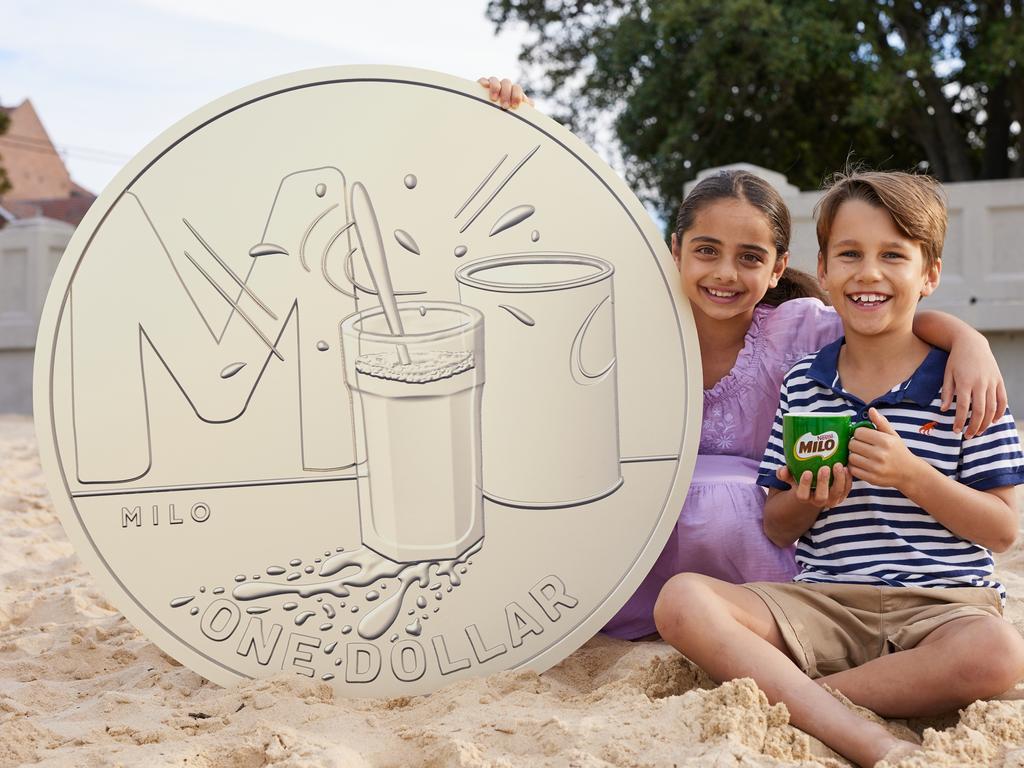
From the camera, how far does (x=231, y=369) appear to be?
197 cm

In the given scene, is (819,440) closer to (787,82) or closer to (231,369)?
(231,369)

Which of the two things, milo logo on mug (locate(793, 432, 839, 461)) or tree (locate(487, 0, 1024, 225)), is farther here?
tree (locate(487, 0, 1024, 225))

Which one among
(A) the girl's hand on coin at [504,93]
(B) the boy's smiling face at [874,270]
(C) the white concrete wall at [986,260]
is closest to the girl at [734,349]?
(A) the girl's hand on coin at [504,93]

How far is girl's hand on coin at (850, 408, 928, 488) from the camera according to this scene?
1.75 metres

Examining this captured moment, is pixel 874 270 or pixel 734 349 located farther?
pixel 734 349

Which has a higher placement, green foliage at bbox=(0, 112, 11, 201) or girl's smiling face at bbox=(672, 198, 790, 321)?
green foliage at bbox=(0, 112, 11, 201)

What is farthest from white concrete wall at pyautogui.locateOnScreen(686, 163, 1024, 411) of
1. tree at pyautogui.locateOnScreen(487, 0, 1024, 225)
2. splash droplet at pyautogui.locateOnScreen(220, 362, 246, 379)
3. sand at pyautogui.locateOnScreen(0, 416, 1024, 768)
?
splash droplet at pyautogui.locateOnScreen(220, 362, 246, 379)

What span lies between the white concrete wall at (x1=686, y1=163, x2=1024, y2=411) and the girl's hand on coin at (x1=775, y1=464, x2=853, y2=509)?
17.8 ft

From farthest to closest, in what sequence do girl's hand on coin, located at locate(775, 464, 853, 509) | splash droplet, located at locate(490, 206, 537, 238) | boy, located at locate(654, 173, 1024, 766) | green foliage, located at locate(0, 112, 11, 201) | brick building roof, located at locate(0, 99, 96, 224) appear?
1. brick building roof, located at locate(0, 99, 96, 224)
2. green foliage, located at locate(0, 112, 11, 201)
3. splash droplet, located at locate(490, 206, 537, 238)
4. girl's hand on coin, located at locate(775, 464, 853, 509)
5. boy, located at locate(654, 173, 1024, 766)

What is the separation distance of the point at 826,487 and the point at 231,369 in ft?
3.74

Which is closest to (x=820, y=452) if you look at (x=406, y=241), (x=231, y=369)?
(x=406, y=241)

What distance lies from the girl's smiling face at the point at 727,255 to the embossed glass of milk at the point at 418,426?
507 mm

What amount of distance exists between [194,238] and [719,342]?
1184 millimetres

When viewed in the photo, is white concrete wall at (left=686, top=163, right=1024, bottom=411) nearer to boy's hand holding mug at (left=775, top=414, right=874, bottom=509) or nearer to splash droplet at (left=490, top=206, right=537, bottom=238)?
splash droplet at (left=490, top=206, right=537, bottom=238)
